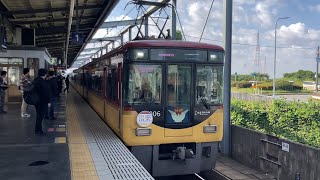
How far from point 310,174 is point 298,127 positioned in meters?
4.04

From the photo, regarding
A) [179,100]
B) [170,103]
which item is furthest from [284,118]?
[170,103]

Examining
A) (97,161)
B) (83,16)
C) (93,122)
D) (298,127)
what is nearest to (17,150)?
(97,161)

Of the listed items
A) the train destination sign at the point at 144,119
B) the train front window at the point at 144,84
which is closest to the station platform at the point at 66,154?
the train destination sign at the point at 144,119

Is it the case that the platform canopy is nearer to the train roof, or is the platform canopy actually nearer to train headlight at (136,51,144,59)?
the train roof

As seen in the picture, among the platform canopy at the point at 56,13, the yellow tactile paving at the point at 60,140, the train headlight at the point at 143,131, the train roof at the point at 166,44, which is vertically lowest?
the yellow tactile paving at the point at 60,140

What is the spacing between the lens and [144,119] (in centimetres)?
731

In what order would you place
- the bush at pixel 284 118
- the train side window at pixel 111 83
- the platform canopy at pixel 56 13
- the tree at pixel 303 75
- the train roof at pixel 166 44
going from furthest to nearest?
the tree at pixel 303 75, the platform canopy at pixel 56 13, the bush at pixel 284 118, the train side window at pixel 111 83, the train roof at pixel 166 44

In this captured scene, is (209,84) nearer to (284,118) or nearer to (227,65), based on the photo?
(227,65)

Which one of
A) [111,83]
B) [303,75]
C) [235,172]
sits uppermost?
[303,75]

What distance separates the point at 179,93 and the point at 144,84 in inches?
29.6

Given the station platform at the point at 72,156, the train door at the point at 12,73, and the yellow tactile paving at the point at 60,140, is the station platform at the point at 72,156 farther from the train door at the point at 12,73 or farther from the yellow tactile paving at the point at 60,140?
the train door at the point at 12,73

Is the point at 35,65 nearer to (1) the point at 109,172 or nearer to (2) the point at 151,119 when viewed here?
(2) the point at 151,119

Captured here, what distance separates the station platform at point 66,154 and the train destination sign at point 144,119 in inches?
22.8

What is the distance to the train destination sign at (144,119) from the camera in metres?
7.27
